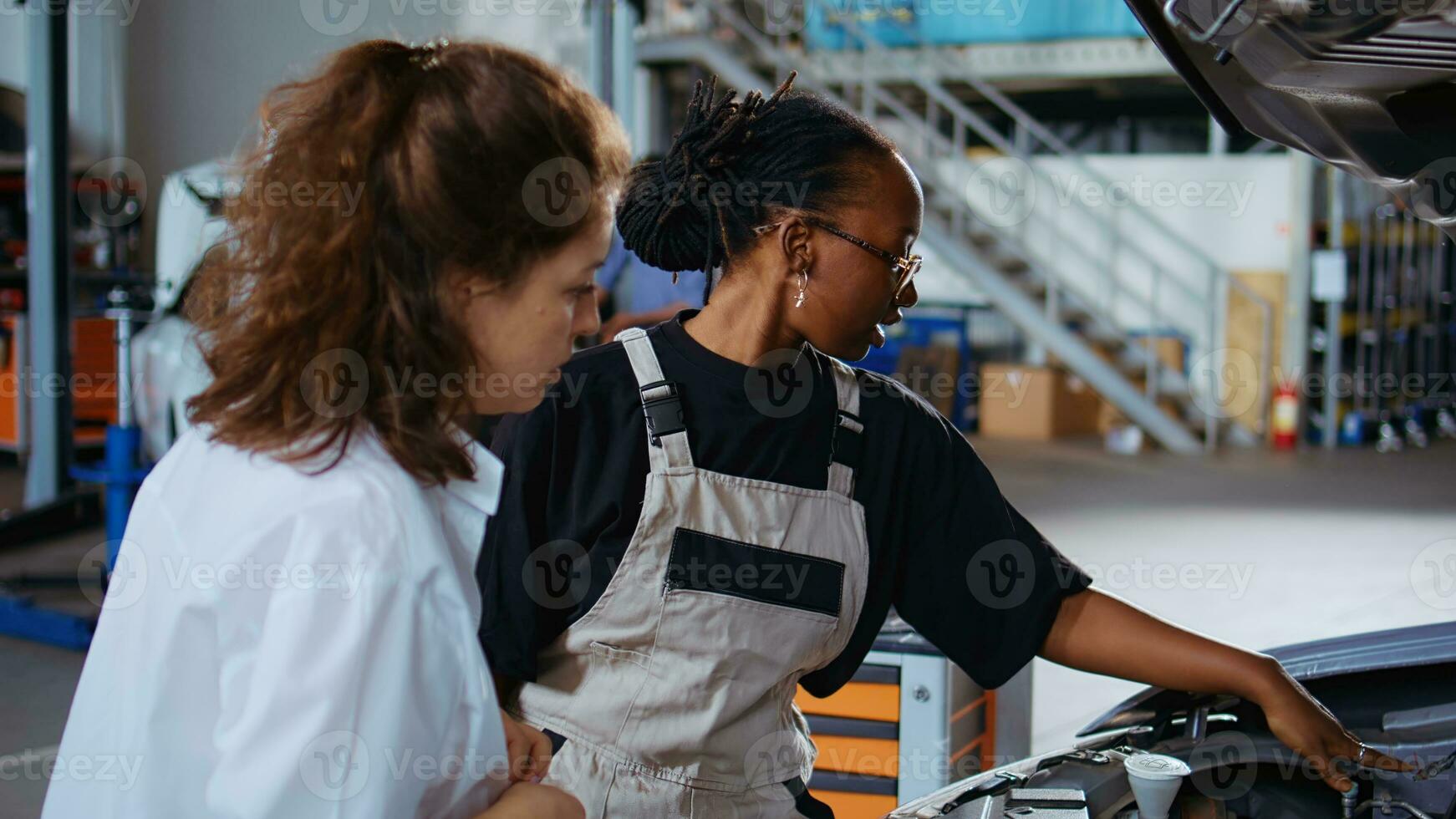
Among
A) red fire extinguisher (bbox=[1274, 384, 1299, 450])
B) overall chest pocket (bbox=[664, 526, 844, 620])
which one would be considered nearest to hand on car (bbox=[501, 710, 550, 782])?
overall chest pocket (bbox=[664, 526, 844, 620])

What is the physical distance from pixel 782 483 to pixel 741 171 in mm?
378

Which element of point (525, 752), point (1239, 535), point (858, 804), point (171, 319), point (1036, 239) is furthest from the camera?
point (1036, 239)

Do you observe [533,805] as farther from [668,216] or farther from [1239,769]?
[1239,769]

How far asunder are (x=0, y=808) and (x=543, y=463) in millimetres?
2179

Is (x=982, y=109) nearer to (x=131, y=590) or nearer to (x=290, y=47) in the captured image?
(x=290, y=47)

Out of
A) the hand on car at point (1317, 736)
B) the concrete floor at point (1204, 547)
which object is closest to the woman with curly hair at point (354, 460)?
the hand on car at point (1317, 736)

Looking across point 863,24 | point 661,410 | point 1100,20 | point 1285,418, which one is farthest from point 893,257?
point 863,24

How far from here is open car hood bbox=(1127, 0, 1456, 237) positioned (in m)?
1.02

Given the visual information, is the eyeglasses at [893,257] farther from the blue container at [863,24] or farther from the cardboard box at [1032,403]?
the blue container at [863,24]

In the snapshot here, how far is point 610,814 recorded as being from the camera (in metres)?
1.31

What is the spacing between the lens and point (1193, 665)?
1410 millimetres

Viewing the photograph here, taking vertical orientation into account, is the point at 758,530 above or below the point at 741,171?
below

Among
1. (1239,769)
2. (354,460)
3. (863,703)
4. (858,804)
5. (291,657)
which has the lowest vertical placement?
(858,804)

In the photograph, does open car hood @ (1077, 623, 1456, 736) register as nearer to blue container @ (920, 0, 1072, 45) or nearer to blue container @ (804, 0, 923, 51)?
blue container @ (804, 0, 923, 51)
